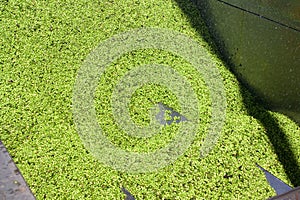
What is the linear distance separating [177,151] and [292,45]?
159cm

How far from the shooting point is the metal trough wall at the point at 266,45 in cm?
396

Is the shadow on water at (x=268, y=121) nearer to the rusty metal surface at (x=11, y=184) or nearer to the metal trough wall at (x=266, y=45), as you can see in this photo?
the metal trough wall at (x=266, y=45)

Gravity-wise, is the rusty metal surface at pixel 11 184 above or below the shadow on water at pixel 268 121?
above

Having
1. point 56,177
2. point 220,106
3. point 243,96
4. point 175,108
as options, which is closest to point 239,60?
point 243,96

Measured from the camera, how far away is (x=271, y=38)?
4.21 metres

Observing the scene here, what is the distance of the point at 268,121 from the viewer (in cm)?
408

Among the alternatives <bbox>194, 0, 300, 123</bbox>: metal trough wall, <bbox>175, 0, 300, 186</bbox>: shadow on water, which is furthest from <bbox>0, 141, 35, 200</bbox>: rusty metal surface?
<bbox>194, 0, 300, 123</bbox>: metal trough wall

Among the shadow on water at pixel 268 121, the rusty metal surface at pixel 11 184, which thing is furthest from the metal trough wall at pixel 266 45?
the rusty metal surface at pixel 11 184

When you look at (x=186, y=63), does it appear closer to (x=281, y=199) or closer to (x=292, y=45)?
(x=292, y=45)

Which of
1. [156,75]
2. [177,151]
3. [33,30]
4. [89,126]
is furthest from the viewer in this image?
[33,30]

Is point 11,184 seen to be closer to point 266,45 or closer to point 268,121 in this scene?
point 268,121

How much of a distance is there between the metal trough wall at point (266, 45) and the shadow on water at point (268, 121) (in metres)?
0.10

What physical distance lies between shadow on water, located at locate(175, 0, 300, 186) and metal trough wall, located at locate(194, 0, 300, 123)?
3.8 inches

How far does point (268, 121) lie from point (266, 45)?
33.3 inches
